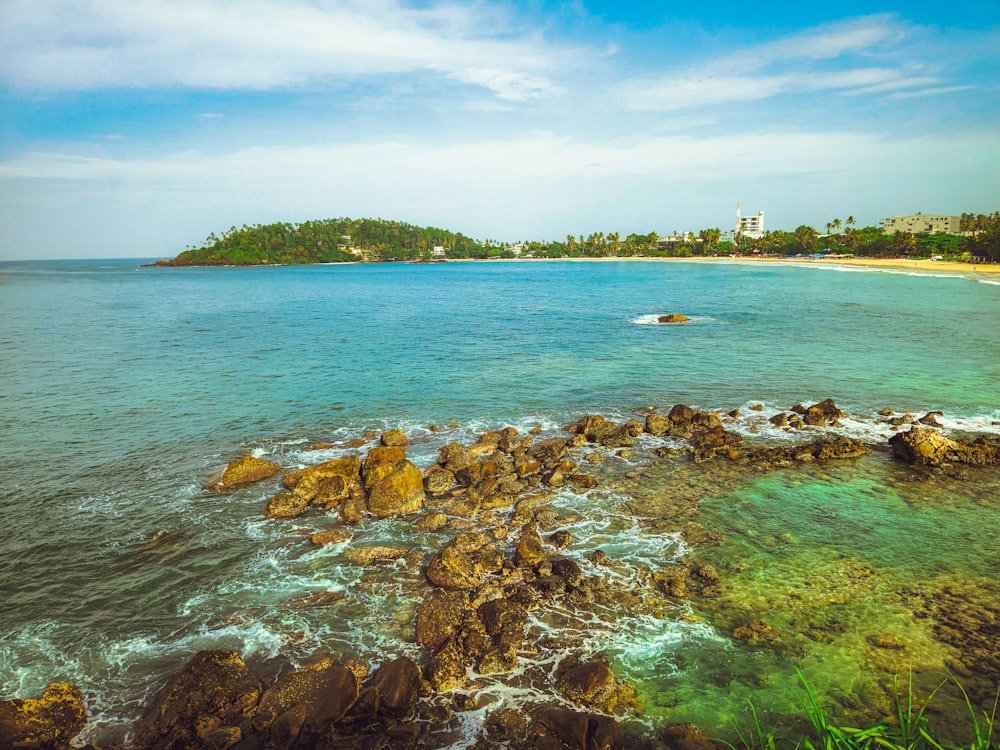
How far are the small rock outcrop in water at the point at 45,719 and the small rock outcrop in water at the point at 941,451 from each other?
2615 centimetres

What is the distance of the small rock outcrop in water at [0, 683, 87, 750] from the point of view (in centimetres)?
884

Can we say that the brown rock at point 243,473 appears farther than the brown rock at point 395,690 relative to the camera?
Yes

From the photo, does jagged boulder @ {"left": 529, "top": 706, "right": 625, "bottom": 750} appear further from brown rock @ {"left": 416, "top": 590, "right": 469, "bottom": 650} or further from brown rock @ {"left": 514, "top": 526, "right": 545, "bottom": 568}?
brown rock @ {"left": 514, "top": 526, "right": 545, "bottom": 568}

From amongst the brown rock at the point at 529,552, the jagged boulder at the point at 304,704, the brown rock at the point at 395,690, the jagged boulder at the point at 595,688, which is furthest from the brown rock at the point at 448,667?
the brown rock at the point at 529,552

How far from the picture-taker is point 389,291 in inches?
4333

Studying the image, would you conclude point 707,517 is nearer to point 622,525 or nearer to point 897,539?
point 622,525

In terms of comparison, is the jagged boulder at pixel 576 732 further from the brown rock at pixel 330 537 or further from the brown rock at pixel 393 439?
the brown rock at pixel 393 439

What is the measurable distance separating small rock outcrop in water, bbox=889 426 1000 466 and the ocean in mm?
1085

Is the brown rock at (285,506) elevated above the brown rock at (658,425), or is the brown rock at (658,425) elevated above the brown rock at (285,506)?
the brown rock at (658,425)

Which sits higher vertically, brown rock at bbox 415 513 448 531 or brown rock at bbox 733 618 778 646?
brown rock at bbox 415 513 448 531

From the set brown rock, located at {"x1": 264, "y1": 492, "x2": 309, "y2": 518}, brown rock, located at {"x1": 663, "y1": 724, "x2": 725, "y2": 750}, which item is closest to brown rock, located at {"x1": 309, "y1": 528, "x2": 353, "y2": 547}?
brown rock, located at {"x1": 264, "y1": 492, "x2": 309, "y2": 518}

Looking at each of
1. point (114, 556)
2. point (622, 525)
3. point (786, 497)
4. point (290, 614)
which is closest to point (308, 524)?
point (290, 614)

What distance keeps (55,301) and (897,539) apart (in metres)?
110

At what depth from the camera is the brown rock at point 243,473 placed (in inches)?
742
